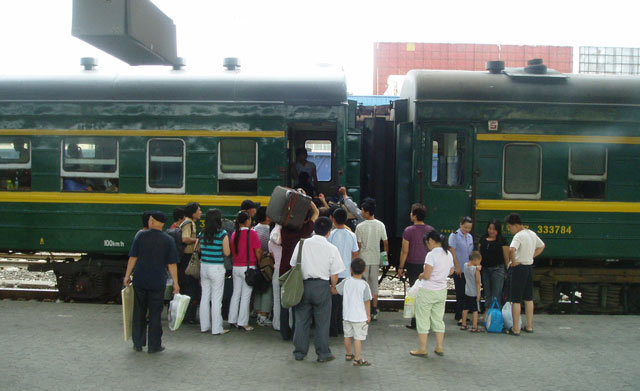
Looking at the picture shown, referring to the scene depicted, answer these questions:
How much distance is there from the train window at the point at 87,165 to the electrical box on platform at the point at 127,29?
4.92 feet

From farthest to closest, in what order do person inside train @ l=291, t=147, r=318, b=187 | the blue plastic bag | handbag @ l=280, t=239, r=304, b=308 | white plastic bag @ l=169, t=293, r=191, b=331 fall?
person inside train @ l=291, t=147, r=318, b=187 → the blue plastic bag → white plastic bag @ l=169, t=293, r=191, b=331 → handbag @ l=280, t=239, r=304, b=308

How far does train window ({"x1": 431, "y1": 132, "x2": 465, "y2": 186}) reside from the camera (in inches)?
382

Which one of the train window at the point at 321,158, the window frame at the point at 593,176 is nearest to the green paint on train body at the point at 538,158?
the window frame at the point at 593,176

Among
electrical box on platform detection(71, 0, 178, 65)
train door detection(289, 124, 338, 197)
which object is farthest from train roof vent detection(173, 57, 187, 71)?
train door detection(289, 124, 338, 197)

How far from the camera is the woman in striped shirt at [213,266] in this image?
26.5 ft

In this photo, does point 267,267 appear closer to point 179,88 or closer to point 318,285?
point 318,285

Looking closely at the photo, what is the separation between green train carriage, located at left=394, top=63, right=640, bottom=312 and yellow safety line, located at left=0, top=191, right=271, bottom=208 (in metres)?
2.82

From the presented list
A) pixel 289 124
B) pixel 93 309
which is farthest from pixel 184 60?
pixel 93 309

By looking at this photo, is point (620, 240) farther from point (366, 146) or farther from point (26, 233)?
point (26, 233)

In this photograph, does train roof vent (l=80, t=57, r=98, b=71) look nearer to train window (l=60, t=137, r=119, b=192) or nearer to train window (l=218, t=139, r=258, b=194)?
train window (l=60, t=137, r=119, b=192)

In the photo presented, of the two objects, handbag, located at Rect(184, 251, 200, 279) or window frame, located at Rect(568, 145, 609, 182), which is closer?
handbag, located at Rect(184, 251, 200, 279)

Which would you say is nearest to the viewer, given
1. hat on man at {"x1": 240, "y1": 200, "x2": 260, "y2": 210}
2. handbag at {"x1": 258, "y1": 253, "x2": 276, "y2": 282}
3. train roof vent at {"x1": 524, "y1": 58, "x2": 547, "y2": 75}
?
handbag at {"x1": 258, "y1": 253, "x2": 276, "y2": 282}

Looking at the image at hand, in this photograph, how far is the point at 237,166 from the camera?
962 cm

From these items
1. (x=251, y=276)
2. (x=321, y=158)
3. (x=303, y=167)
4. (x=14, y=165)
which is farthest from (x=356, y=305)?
(x=14, y=165)
